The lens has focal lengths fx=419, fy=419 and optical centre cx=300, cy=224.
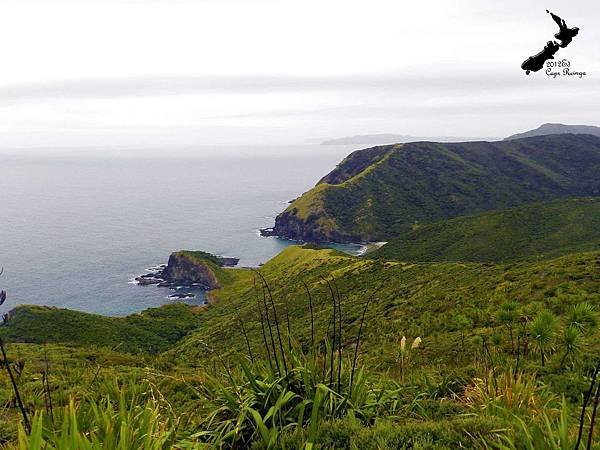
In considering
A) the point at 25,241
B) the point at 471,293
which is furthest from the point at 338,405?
the point at 25,241

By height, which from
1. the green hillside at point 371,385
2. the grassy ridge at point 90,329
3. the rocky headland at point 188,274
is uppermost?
the green hillside at point 371,385

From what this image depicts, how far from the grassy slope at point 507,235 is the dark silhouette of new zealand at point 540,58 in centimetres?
7845

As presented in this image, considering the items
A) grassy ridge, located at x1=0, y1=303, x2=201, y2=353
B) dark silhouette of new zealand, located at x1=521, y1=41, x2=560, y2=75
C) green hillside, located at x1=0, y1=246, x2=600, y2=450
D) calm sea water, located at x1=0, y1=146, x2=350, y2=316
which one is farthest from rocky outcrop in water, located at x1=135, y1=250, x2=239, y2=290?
dark silhouette of new zealand, located at x1=521, y1=41, x2=560, y2=75

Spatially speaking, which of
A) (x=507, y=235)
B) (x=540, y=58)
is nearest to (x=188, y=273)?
(x=507, y=235)

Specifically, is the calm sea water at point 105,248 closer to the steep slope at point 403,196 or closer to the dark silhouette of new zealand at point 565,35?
the steep slope at point 403,196

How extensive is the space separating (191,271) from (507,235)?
73.9 metres

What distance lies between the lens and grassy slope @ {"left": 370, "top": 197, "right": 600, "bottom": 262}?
283 ft

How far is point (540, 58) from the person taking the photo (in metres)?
10.4

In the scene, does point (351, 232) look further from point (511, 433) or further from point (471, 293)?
point (511, 433)

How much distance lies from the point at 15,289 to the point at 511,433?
4409 inches

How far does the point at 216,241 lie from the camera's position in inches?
5743

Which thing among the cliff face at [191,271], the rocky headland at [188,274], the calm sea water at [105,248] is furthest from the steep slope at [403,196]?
the cliff face at [191,271]

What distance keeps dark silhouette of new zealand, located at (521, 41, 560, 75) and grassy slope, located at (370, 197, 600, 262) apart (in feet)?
257

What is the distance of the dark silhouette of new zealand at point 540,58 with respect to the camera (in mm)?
10148
